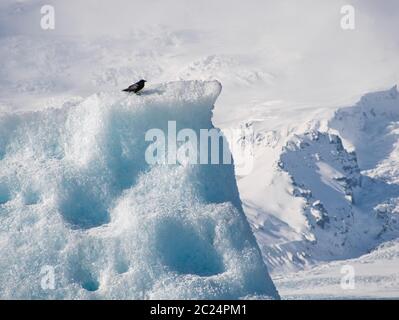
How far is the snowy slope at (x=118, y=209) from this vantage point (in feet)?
94.8

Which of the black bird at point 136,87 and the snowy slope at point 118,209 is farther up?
the black bird at point 136,87

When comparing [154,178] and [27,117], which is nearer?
[154,178]

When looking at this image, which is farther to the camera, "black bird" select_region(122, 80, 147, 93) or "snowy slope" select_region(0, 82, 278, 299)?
"black bird" select_region(122, 80, 147, 93)

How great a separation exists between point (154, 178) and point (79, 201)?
2785 mm

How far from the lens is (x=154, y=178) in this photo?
30.9 metres

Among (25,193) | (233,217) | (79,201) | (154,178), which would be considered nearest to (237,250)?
(233,217)

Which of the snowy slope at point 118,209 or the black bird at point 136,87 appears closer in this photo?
the snowy slope at point 118,209

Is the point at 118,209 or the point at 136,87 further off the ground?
the point at 136,87

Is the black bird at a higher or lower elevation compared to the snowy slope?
higher

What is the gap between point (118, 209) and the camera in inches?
1192

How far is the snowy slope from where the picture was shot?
28906 millimetres

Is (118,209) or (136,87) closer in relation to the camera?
(118,209)

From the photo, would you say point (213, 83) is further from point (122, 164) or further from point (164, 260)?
point (164, 260)
